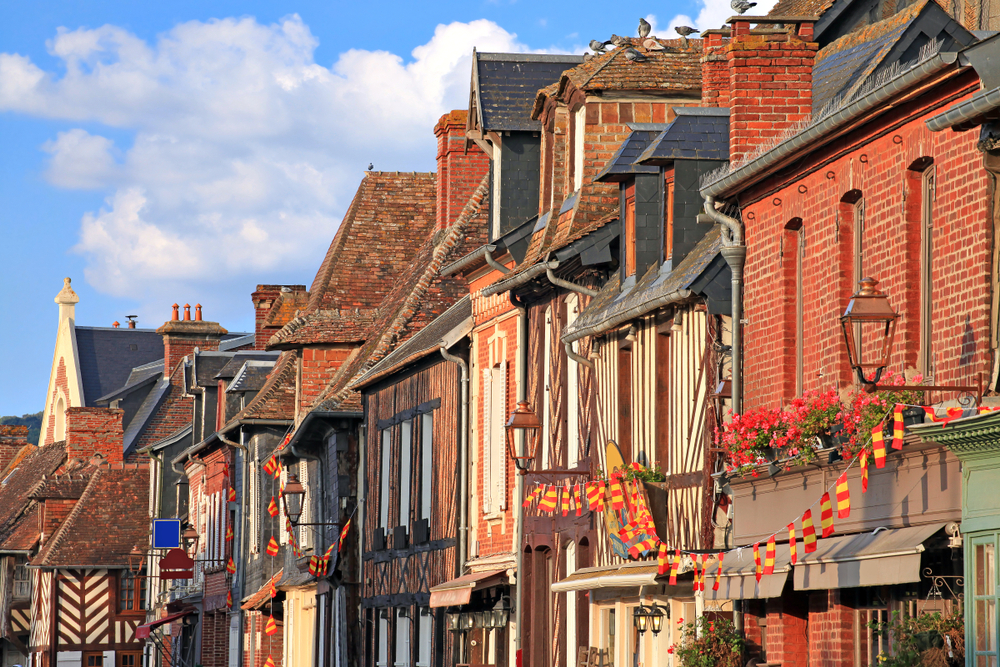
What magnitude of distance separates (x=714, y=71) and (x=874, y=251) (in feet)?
15.7

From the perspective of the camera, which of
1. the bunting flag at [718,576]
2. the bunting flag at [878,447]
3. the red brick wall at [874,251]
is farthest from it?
the bunting flag at [718,576]

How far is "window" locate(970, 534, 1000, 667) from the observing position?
8.91 m

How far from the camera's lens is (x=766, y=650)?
1220cm

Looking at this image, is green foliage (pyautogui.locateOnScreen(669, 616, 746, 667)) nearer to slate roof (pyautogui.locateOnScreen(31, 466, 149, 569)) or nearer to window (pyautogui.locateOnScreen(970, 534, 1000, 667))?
window (pyautogui.locateOnScreen(970, 534, 1000, 667))

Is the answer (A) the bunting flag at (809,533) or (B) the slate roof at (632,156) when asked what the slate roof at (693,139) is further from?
(A) the bunting flag at (809,533)

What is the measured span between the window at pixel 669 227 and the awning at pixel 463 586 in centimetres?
510

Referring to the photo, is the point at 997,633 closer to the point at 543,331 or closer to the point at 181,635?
the point at 543,331

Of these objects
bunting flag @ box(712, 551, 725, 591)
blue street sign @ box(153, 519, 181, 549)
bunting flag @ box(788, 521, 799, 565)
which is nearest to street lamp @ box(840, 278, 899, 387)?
bunting flag @ box(788, 521, 799, 565)

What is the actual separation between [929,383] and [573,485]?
21.8ft

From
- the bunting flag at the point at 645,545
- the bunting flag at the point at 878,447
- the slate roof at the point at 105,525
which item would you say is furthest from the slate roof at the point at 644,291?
the slate roof at the point at 105,525

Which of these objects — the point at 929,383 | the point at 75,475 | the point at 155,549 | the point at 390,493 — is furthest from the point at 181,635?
the point at 929,383

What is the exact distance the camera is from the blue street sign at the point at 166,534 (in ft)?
121

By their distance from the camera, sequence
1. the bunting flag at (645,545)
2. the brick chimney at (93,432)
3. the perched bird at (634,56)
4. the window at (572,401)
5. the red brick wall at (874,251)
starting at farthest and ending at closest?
the brick chimney at (93,432) < the perched bird at (634,56) < the window at (572,401) < the bunting flag at (645,545) < the red brick wall at (874,251)

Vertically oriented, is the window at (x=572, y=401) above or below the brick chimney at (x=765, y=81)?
below
